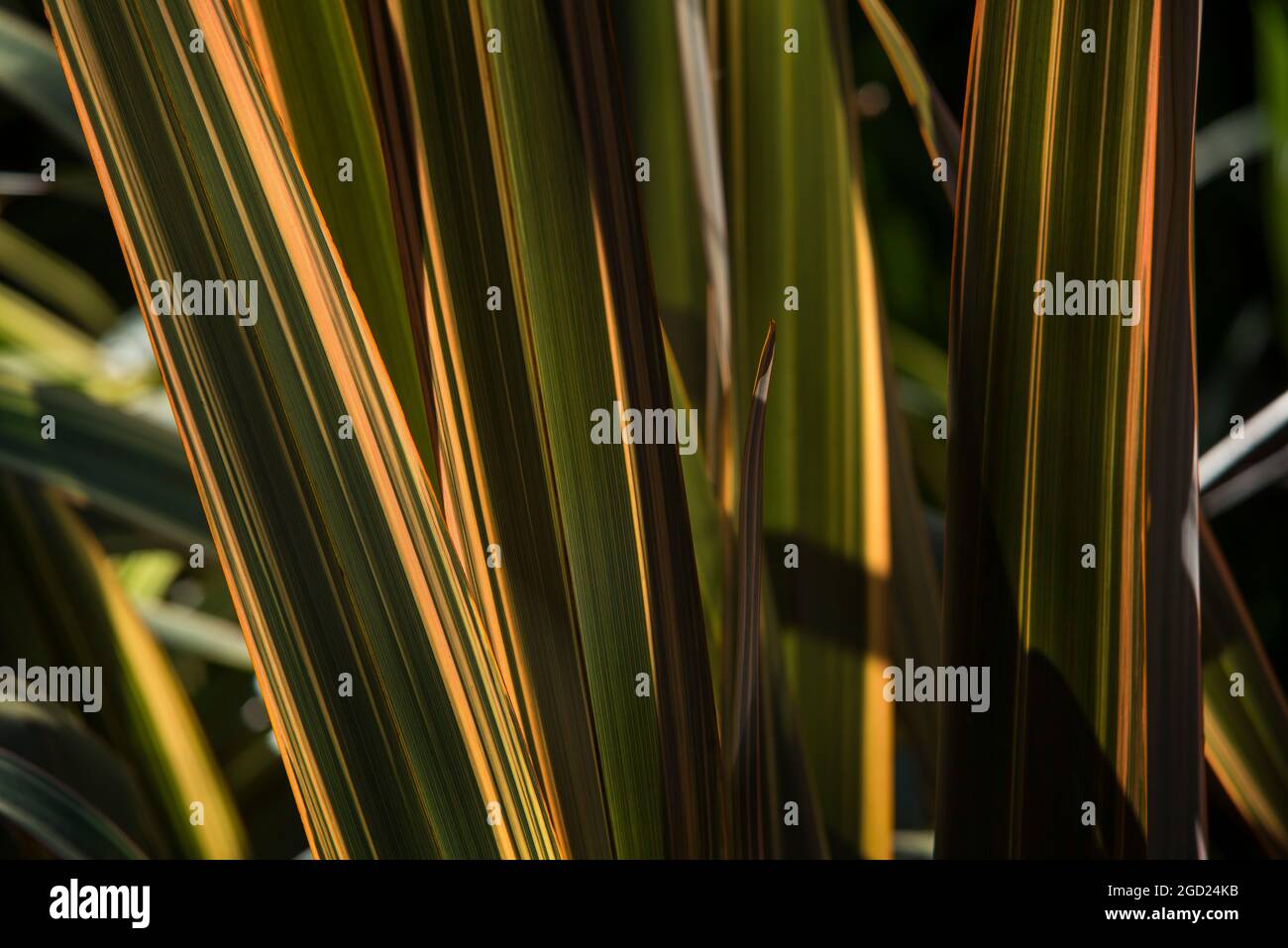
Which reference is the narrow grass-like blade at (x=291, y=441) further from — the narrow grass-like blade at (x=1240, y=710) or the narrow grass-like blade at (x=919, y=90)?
the narrow grass-like blade at (x=1240, y=710)

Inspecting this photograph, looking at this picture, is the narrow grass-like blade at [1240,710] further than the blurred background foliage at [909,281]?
No

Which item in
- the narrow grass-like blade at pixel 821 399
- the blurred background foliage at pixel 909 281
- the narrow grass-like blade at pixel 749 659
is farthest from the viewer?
the blurred background foliage at pixel 909 281

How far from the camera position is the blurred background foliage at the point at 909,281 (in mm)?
514

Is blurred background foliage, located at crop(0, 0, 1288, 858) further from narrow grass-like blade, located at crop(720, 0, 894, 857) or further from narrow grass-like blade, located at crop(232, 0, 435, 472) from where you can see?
narrow grass-like blade, located at crop(232, 0, 435, 472)

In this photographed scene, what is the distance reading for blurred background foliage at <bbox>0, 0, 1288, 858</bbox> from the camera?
51 centimetres

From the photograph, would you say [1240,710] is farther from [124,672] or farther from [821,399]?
[124,672]


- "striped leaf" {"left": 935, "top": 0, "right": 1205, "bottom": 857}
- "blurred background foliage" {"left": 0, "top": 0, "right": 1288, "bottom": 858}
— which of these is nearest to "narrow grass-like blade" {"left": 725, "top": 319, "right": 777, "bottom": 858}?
"striped leaf" {"left": 935, "top": 0, "right": 1205, "bottom": 857}

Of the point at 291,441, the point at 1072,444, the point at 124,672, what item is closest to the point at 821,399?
the point at 1072,444

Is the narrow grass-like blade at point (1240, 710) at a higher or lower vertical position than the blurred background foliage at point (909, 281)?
lower

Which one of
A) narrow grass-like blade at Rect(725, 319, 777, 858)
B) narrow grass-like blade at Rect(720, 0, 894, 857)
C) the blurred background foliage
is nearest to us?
narrow grass-like blade at Rect(725, 319, 777, 858)

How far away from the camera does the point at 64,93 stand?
1.42 ft

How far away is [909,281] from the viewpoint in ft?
1.80

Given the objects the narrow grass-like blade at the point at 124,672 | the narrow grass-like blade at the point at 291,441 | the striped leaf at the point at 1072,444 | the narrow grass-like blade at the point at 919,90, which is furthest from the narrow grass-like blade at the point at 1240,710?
the narrow grass-like blade at the point at 124,672

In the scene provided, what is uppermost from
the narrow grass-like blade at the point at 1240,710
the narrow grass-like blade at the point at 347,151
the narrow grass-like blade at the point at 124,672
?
the narrow grass-like blade at the point at 347,151
